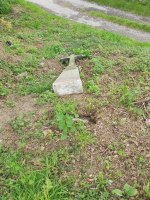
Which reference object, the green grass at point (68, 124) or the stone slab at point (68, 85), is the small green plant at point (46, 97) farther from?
the stone slab at point (68, 85)

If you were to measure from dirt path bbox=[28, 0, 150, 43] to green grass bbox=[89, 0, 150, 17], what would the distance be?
45 cm

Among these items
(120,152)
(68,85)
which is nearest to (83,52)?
(68,85)

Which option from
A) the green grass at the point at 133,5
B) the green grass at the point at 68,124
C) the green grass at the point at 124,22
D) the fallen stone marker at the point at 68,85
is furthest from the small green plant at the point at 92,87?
the green grass at the point at 133,5

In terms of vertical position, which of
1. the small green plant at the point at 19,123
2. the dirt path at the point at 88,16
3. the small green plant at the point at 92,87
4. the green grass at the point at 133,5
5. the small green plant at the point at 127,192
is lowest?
the small green plant at the point at 19,123

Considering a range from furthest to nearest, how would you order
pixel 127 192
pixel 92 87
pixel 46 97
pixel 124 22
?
pixel 124 22
pixel 92 87
pixel 46 97
pixel 127 192

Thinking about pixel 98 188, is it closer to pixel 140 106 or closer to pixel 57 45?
pixel 140 106

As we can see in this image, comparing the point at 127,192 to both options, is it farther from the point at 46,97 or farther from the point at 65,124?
the point at 46,97

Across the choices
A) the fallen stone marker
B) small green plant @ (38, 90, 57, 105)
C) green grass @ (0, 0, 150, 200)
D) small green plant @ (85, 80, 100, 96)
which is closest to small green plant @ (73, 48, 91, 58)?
green grass @ (0, 0, 150, 200)

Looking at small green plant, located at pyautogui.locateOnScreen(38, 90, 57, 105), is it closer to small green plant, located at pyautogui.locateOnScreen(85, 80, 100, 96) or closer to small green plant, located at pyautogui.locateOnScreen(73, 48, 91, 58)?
small green plant, located at pyautogui.locateOnScreen(85, 80, 100, 96)

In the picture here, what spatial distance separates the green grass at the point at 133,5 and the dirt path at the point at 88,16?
0.45m

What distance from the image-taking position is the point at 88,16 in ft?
35.9

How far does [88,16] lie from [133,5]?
Answer: 3.45m

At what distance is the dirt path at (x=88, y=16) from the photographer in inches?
364

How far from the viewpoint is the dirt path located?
9252mm
